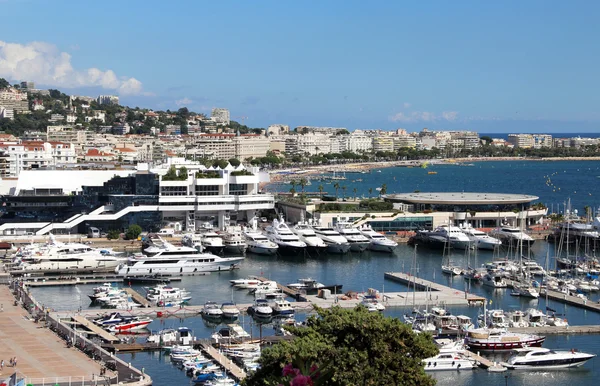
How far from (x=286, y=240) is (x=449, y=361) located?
72.3 ft

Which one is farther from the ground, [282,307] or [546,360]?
[282,307]

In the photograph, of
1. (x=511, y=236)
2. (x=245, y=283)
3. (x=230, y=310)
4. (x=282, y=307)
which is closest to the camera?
(x=230, y=310)

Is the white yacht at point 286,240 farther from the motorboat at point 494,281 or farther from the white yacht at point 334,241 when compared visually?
the motorboat at point 494,281

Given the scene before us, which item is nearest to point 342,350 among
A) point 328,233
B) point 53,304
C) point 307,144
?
point 53,304

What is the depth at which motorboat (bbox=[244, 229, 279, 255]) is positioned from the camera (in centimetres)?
4690

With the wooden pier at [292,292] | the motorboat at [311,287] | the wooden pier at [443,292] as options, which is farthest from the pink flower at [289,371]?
the motorboat at [311,287]

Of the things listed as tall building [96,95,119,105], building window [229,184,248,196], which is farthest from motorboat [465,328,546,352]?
tall building [96,95,119,105]

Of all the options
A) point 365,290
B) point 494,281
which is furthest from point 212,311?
point 494,281

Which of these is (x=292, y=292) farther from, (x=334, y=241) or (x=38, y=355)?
(x=38, y=355)

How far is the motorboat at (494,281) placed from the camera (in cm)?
3769

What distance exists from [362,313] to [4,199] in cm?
3627

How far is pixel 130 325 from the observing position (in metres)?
29.2

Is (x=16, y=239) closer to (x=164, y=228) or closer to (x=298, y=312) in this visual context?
(x=164, y=228)

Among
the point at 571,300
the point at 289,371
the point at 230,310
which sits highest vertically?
the point at 289,371
